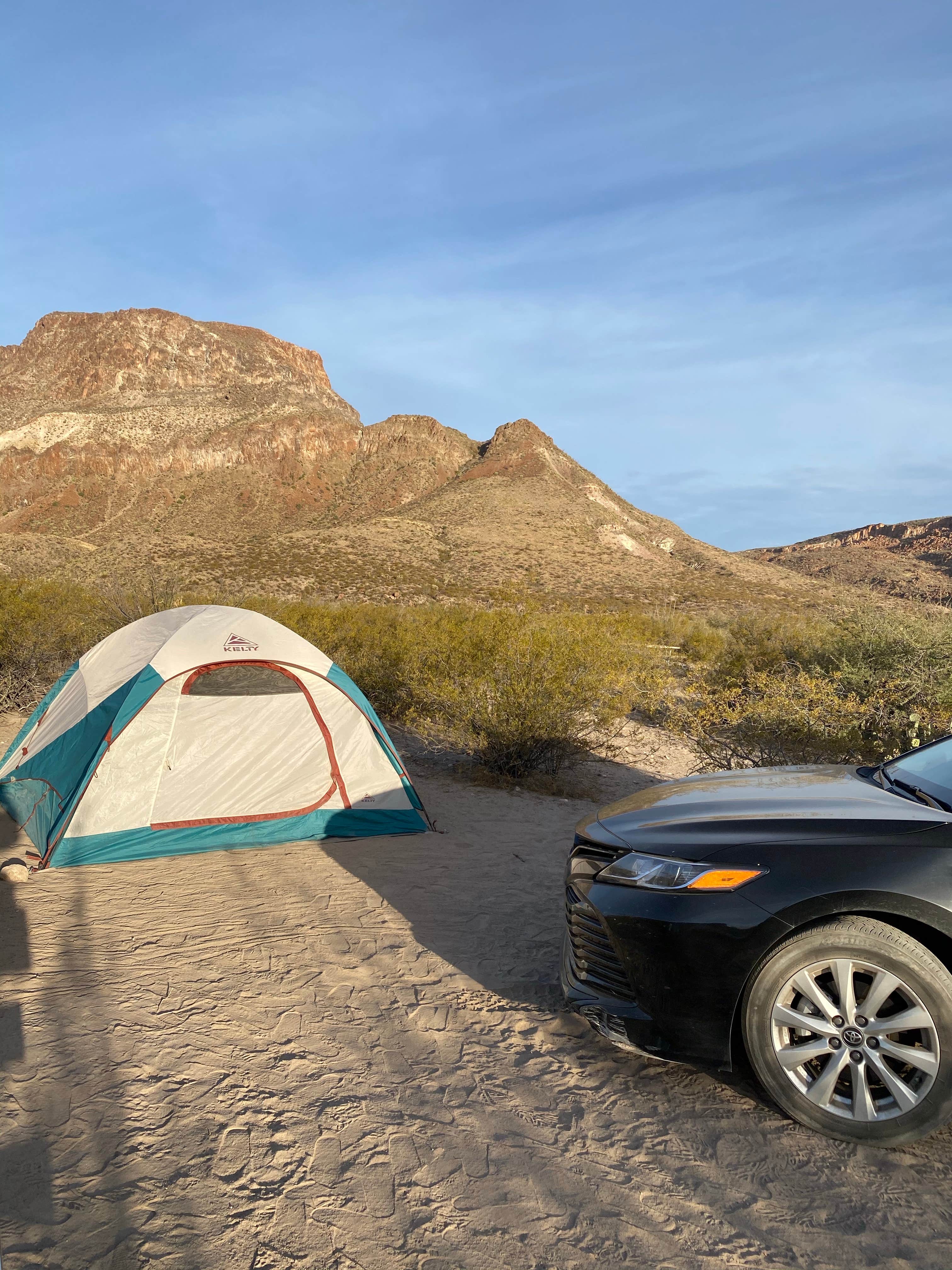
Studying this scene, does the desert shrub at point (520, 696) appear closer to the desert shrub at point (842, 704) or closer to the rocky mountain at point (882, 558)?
the desert shrub at point (842, 704)

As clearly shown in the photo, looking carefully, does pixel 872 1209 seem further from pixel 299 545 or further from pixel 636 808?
pixel 299 545

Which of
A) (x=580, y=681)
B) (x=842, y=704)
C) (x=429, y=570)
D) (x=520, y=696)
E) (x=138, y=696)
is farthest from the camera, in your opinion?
(x=429, y=570)

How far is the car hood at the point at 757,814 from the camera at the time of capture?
294 cm

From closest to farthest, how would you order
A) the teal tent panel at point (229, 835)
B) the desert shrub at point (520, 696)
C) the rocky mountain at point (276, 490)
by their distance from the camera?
the teal tent panel at point (229, 835) < the desert shrub at point (520, 696) < the rocky mountain at point (276, 490)

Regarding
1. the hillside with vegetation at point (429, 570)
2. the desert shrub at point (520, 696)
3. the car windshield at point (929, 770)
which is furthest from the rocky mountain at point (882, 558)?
the car windshield at point (929, 770)

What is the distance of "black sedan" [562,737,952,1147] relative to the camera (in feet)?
8.73

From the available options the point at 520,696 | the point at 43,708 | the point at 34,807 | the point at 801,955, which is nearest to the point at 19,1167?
the point at 801,955

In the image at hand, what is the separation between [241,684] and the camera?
6816mm

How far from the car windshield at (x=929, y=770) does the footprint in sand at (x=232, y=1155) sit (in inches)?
125

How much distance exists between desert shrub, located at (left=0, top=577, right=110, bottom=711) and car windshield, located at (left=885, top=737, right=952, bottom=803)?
43.2ft

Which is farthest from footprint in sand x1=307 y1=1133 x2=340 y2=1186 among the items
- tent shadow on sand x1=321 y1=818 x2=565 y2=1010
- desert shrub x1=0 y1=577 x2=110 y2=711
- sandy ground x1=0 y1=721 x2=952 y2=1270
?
desert shrub x1=0 y1=577 x2=110 y2=711

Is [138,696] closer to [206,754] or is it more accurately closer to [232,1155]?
[206,754]

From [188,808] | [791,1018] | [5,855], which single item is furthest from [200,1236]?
[5,855]

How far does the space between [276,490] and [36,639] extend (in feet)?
199
